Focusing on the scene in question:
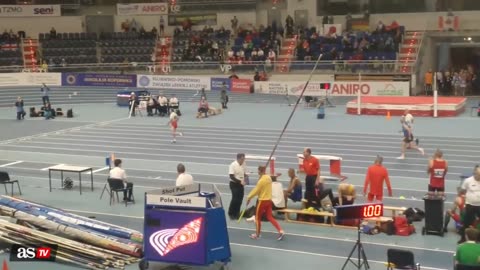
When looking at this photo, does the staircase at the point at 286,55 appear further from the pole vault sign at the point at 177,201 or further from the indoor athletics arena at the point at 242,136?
the pole vault sign at the point at 177,201

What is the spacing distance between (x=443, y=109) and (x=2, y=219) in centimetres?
2189

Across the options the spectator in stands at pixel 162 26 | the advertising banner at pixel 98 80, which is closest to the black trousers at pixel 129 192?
the advertising banner at pixel 98 80

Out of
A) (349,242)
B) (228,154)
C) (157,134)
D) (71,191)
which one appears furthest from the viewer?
(157,134)

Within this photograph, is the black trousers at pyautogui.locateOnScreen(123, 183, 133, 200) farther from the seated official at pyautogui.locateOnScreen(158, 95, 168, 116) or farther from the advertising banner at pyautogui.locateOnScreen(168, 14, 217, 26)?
the advertising banner at pyautogui.locateOnScreen(168, 14, 217, 26)

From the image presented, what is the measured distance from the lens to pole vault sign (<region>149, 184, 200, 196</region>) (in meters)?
10.9

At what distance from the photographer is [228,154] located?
21.7m

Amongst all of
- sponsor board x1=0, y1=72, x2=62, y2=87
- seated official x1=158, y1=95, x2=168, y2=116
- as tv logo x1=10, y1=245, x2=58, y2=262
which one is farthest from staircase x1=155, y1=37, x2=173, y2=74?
as tv logo x1=10, y1=245, x2=58, y2=262

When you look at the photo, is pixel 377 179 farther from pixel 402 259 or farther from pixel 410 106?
pixel 410 106

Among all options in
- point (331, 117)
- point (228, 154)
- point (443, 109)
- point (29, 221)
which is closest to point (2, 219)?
point (29, 221)

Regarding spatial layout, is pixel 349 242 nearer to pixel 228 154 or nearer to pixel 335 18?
pixel 228 154

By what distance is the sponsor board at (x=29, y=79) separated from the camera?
40.0m

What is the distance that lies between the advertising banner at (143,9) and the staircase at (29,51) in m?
6.57

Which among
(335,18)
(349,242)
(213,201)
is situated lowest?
(349,242)

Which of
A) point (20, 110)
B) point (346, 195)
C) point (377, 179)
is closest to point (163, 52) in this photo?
point (20, 110)
